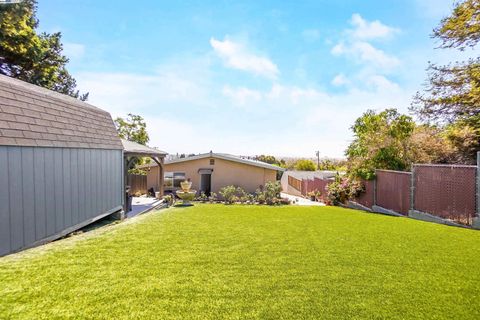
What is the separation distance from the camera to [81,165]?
7324 mm

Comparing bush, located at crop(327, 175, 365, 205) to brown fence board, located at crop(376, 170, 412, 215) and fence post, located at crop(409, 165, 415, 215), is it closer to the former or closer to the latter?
brown fence board, located at crop(376, 170, 412, 215)

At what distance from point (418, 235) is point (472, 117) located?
34.1 feet

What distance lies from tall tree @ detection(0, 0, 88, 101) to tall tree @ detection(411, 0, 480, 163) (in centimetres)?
2152

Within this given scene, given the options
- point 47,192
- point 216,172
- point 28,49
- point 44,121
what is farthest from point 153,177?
point 47,192

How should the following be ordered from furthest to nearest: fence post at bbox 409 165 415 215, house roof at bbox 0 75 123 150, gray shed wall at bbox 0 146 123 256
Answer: fence post at bbox 409 165 415 215
house roof at bbox 0 75 123 150
gray shed wall at bbox 0 146 123 256

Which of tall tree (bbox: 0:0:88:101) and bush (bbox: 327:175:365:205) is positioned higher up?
tall tree (bbox: 0:0:88:101)

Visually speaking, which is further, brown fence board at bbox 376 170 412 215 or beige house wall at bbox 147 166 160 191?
beige house wall at bbox 147 166 160 191

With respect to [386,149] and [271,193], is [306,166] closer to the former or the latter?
[271,193]

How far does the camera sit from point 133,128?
31.1 meters

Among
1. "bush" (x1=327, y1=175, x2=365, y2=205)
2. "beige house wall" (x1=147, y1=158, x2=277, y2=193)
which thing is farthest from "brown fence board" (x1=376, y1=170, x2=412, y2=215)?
"beige house wall" (x1=147, y1=158, x2=277, y2=193)

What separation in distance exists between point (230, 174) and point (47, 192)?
14721 millimetres

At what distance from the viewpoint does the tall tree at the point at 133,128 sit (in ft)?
100

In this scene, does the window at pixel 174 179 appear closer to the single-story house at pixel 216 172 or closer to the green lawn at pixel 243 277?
the single-story house at pixel 216 172

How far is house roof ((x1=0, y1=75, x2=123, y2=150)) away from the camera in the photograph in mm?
5148
